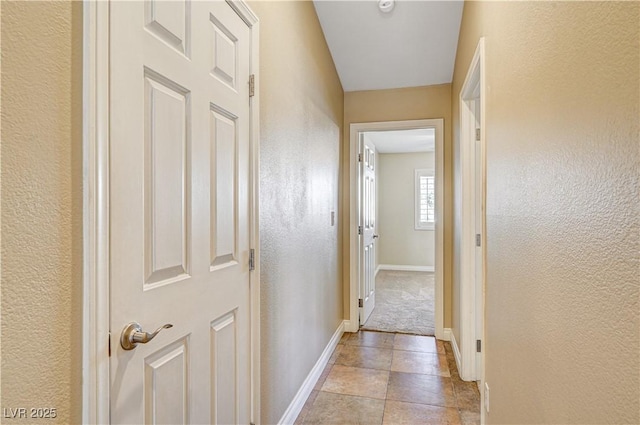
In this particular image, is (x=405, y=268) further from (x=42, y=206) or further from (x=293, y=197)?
(x=42, y=206)

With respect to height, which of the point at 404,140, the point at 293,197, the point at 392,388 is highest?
the point at 404,140

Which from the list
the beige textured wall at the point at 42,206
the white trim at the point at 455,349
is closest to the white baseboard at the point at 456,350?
the white trim at the point at 455,349

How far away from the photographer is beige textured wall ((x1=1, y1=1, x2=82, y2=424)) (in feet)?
2.11

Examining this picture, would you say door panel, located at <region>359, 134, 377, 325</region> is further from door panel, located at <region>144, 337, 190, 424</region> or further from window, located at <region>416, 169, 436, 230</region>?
window, located at <region>416, 169, 436, 230</region>

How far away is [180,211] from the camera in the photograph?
1.09 m

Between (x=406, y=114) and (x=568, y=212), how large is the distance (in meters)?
2.72

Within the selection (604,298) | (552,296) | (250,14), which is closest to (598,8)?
(604,298)

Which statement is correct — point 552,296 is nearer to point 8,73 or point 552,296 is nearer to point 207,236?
point 207,236

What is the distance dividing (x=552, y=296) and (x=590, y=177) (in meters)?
0.37

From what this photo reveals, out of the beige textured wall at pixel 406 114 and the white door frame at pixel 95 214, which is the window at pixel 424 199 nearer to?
the beige textured wall at pixel 406 114

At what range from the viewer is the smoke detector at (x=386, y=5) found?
8.16 feet

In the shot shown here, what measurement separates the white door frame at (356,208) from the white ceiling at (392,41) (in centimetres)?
38

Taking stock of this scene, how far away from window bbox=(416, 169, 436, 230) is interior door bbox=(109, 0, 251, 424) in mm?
6184

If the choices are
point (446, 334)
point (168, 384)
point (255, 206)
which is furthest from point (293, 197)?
point (446, 334)
